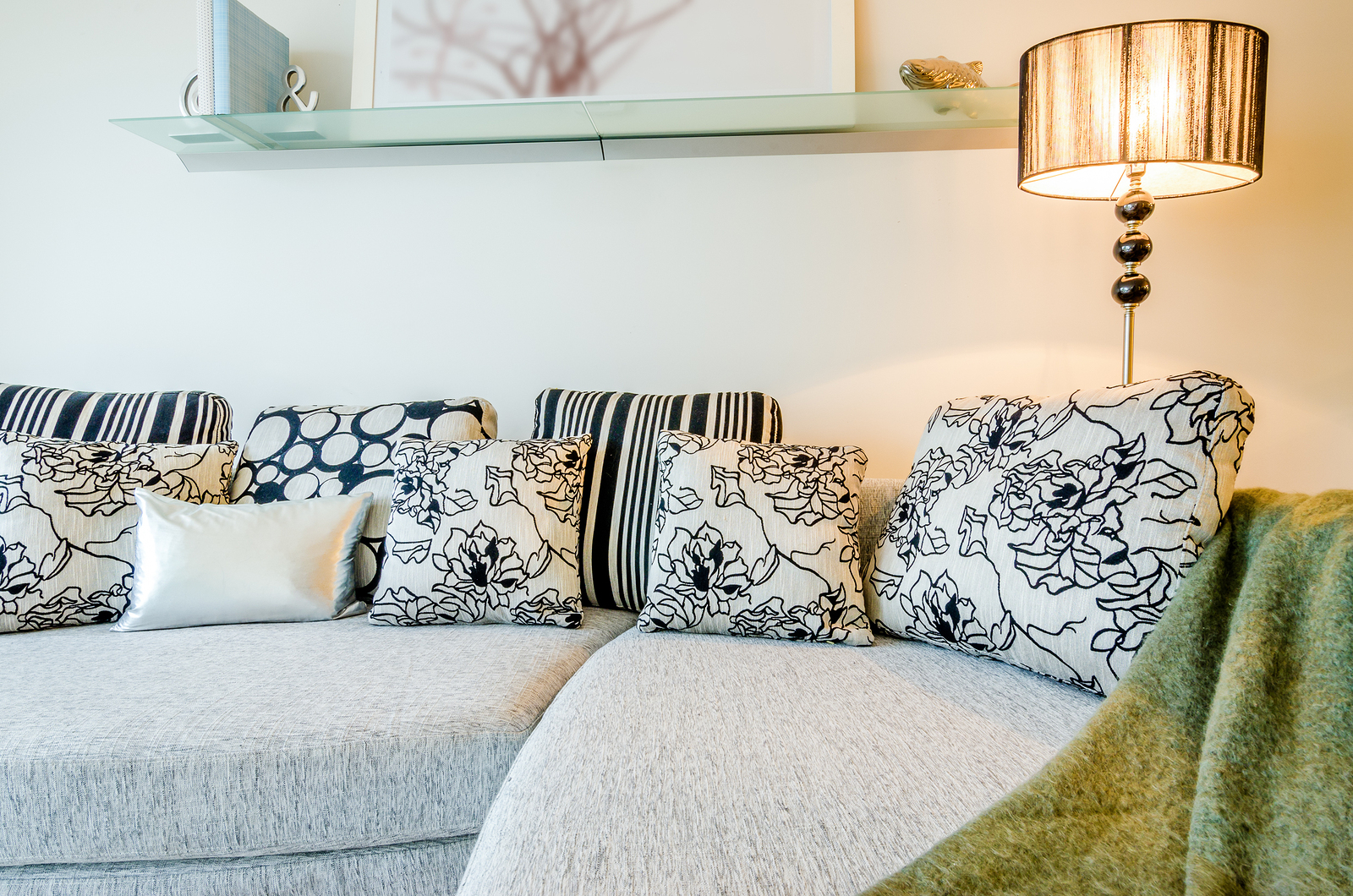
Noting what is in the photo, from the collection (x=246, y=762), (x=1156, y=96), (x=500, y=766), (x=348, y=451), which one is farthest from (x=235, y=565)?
(x=1156, y=96)

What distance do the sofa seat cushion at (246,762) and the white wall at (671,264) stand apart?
3.69 feet

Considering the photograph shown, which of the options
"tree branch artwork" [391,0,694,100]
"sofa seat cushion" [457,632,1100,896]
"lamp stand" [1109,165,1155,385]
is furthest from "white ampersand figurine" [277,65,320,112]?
"lamp stand" [1109,165,1155,385]

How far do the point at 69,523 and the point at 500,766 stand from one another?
108 cm

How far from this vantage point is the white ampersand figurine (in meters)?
1.99

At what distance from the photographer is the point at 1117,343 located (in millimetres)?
1948

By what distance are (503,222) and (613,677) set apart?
1383 mm

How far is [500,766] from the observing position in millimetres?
1025

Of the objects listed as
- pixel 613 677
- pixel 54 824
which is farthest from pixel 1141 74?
pixel 54 824

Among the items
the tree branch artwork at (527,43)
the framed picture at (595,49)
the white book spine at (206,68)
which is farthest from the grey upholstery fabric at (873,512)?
the white book spine at (206,68)

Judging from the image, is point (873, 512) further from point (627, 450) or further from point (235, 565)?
point (235, 565)

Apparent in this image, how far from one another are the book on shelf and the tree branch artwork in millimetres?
382

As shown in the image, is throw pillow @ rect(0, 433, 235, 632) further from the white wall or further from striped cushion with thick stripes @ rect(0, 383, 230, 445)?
the white wall

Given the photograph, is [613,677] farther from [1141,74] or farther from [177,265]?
[177,265]

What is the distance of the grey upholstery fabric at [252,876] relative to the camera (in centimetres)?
101
